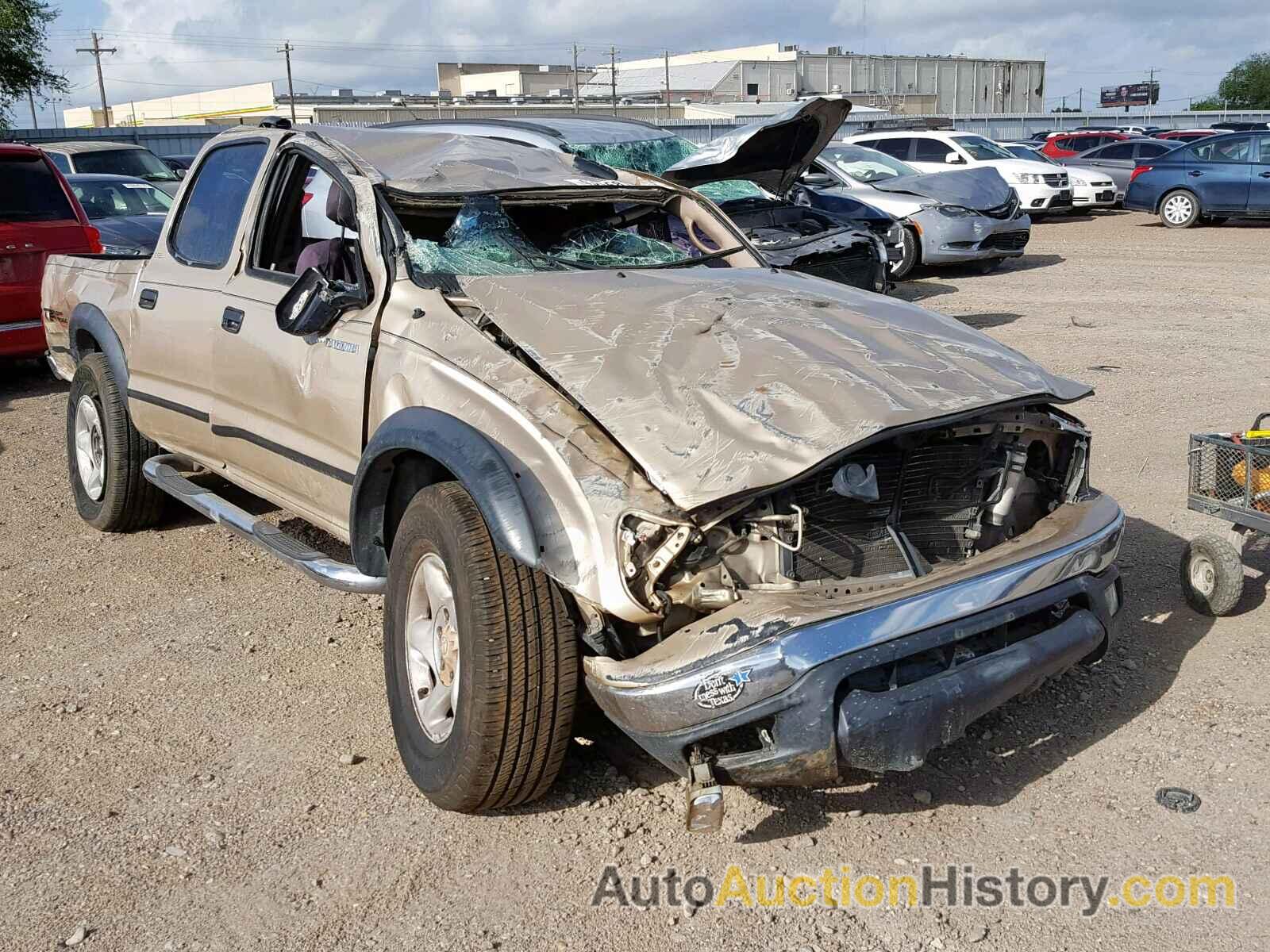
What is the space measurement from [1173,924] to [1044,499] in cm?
135

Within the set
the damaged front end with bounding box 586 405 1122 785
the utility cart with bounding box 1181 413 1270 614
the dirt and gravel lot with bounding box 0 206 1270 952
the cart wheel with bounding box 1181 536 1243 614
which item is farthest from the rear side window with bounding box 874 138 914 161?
the damaged front end with bounding box 586 405 1122 785

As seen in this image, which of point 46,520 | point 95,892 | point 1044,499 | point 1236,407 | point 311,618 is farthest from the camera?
point 1236,407

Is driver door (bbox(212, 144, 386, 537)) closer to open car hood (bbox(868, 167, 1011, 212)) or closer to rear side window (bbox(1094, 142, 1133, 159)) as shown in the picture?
open car hood (bbox(868, 167, 1011, 212))

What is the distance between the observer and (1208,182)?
20.2 meters

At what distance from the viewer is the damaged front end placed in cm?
294

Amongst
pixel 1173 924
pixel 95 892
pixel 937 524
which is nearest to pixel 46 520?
pixel 95 892

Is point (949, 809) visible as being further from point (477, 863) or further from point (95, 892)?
point (95, 892)

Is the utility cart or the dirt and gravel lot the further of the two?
the utility cart

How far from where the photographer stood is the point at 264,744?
3.99 m

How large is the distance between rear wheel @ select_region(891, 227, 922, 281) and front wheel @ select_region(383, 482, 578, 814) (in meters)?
11.7

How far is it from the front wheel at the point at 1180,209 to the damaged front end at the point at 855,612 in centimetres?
1942

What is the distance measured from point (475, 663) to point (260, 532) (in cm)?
169

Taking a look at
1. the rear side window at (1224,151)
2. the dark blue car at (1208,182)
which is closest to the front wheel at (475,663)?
the dark blue car at (1208,182)

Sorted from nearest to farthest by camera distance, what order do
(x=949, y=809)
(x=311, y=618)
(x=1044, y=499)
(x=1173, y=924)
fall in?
(x=1173, y=924)
(x=949, y=809)
(x=1044, y=499)
(x=311, y=618)
